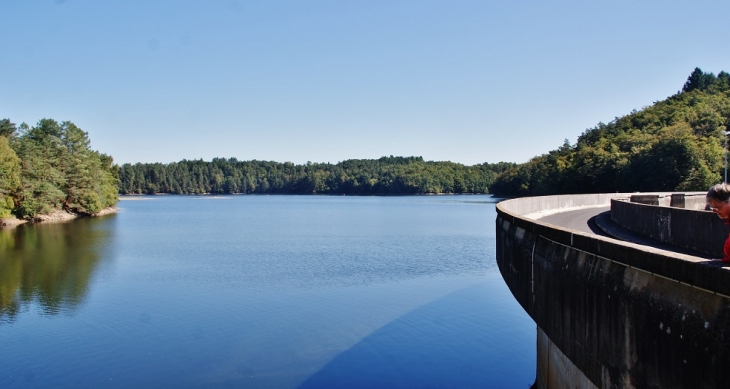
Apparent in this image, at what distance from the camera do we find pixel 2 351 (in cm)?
1669

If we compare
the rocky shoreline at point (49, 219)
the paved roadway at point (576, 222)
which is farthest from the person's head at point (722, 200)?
the rocky shoreline at point (49, 219)

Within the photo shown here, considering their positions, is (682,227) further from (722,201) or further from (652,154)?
(652,154)

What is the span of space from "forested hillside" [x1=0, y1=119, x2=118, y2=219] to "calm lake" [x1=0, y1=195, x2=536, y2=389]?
33.3 m

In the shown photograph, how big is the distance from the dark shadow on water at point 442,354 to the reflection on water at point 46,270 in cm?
1225

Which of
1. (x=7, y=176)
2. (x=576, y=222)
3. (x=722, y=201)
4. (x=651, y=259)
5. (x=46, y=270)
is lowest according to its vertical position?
(x=46, y=270)

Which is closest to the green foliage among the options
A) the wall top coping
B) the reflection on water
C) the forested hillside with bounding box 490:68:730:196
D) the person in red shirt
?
the reflection on water

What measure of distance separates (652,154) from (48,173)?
247 feet

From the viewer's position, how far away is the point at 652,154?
73.3 m

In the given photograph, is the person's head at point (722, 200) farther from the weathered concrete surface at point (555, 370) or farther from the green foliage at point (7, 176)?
the green foliage at point (7, 176)

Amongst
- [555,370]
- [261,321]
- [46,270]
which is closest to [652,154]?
[261,321]

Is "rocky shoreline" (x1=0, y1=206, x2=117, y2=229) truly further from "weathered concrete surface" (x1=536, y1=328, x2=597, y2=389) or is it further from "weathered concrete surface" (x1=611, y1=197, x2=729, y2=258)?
"weathered concrete surface" (x1=536, y1=328, x2=597, y2=389)

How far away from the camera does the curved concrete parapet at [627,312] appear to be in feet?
16.8

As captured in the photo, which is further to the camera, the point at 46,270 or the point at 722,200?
the point at 46,270

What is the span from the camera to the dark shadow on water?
14.5 meters
